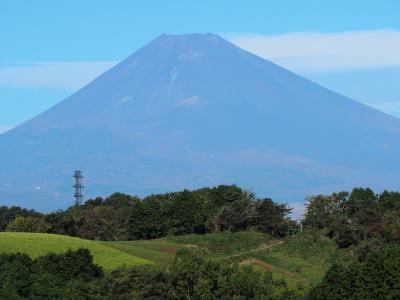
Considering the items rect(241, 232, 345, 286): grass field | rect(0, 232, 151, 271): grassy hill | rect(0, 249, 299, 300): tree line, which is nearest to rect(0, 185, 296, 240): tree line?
rect(241, 232, 345, 286): grass field

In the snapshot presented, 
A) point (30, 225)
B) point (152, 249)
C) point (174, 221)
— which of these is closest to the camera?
point (152, 249)

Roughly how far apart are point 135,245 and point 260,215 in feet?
70.5

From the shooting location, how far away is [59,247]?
80.9m

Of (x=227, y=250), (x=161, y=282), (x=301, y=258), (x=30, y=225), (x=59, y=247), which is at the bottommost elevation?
(x=161, y=282)

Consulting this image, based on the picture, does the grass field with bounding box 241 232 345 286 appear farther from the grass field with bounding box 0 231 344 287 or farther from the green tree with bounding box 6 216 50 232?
the green tree with bounding box 6 216 50 232

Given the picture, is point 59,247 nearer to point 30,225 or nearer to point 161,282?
point 161,282

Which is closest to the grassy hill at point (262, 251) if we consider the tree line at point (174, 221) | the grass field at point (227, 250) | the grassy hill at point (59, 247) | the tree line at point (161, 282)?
the grass field at point (227, 250)

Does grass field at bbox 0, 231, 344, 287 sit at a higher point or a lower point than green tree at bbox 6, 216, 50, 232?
lower

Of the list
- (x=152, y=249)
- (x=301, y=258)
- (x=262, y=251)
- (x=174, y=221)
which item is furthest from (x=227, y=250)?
(x=174, y=221)

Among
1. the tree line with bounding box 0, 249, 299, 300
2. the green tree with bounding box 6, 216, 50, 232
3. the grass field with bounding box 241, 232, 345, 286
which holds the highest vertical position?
the green tree with bounding box 6, 216, 50, 232

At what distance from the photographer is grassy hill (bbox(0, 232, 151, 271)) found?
78.0 m

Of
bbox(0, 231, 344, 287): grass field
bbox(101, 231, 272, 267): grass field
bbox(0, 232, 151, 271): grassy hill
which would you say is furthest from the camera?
bbox(101, 231, 272, 267): grass field

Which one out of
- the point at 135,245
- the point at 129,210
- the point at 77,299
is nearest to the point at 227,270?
→ the point at 77,299

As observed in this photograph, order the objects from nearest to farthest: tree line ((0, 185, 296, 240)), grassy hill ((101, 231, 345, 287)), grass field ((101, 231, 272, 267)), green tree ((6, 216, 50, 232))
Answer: grassy hill ((101, 231, 345, 287))
grass field ((101, 231, 272, 267))
green tree ((6, 216, 50, 232))
tree line ((0, 185, 296, 240))
